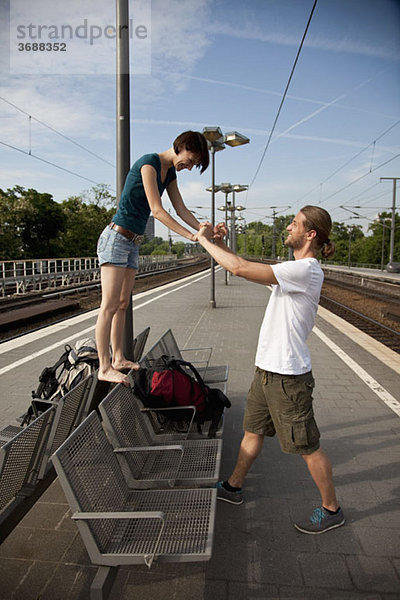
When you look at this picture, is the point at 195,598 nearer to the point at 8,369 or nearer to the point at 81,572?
the point at 81,572

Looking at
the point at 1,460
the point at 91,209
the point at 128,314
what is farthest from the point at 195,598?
the point at 91,209

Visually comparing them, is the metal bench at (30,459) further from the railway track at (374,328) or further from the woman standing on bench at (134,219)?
the railway track at (374,328)

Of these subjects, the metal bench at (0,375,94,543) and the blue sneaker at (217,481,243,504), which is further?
the blue sneaker at (217,481,243,504)

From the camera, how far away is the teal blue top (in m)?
3.11

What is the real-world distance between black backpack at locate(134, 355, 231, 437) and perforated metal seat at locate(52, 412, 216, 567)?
0.77 m

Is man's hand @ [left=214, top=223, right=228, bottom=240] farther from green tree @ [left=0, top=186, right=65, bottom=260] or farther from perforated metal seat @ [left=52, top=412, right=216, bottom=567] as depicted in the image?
green tree @ [left=0, top=186, right=65, bottom=260]

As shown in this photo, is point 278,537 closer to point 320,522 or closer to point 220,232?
point 320,522

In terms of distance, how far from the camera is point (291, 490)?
327 centimetres

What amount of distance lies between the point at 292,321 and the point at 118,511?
1.40 metres

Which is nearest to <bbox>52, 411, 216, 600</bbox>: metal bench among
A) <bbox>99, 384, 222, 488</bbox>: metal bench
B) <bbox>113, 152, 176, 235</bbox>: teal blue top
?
<bbox>99, 384, 222, 488</bbox>: metal bench

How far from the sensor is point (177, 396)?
344 cm

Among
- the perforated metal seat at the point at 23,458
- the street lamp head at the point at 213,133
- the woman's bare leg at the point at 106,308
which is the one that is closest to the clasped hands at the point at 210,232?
the woman's bare leg at the point at 106,308

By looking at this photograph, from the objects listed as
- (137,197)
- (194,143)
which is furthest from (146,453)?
(194,143)

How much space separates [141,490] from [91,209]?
58209 millimetres
